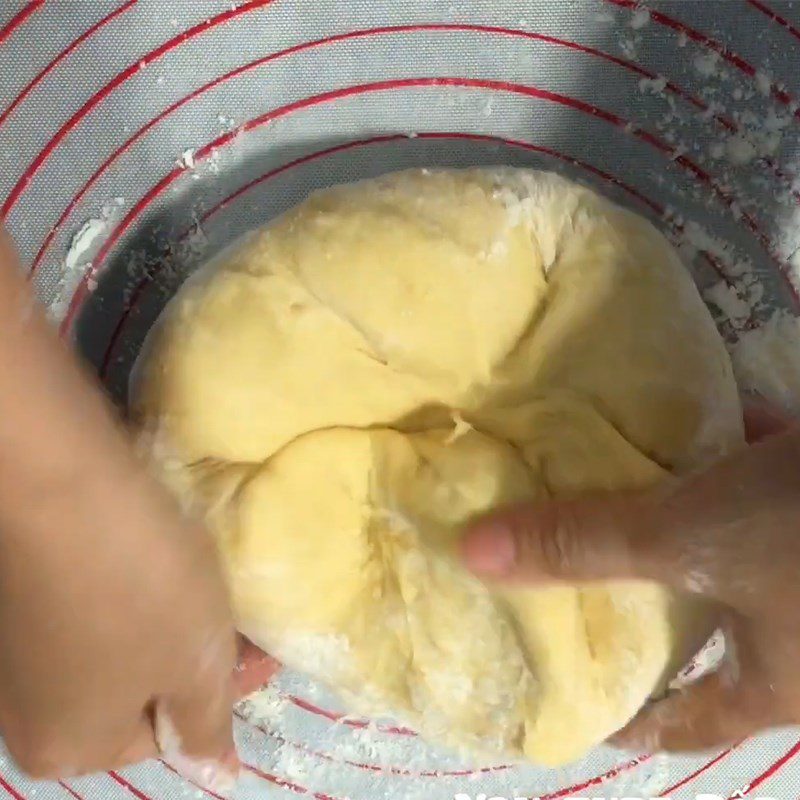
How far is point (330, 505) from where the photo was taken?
31.9 inches

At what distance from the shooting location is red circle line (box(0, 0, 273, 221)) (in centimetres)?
97

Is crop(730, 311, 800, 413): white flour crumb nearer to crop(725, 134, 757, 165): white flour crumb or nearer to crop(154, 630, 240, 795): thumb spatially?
crop(725, 134, 757, 165): white flour crumb

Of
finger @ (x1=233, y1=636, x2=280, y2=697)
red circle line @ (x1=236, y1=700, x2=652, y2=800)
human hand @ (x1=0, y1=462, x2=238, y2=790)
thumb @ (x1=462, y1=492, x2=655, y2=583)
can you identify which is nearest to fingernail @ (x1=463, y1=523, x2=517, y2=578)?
thumb @ (x1=462, y1=492, x2=655, y2=583)

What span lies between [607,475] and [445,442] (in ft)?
0.46

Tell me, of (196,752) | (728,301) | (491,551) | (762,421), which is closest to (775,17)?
(728,301)

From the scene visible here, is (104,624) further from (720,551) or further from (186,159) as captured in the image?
(186,159)

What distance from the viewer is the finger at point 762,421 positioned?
926 millimetres

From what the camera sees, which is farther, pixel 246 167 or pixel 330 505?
pixel 246 167

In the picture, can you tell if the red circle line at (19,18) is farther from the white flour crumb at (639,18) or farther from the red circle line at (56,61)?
the white flour crumb at (639,18)

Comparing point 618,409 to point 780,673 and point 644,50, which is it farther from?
point 644,50

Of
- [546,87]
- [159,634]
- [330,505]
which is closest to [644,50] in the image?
[546,87]

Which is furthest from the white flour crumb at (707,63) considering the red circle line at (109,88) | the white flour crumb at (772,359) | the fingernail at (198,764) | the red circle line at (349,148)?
the fingernail at (198,764)

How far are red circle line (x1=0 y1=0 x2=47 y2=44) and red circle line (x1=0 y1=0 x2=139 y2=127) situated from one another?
45mm

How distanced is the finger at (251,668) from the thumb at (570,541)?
31 centimetres
